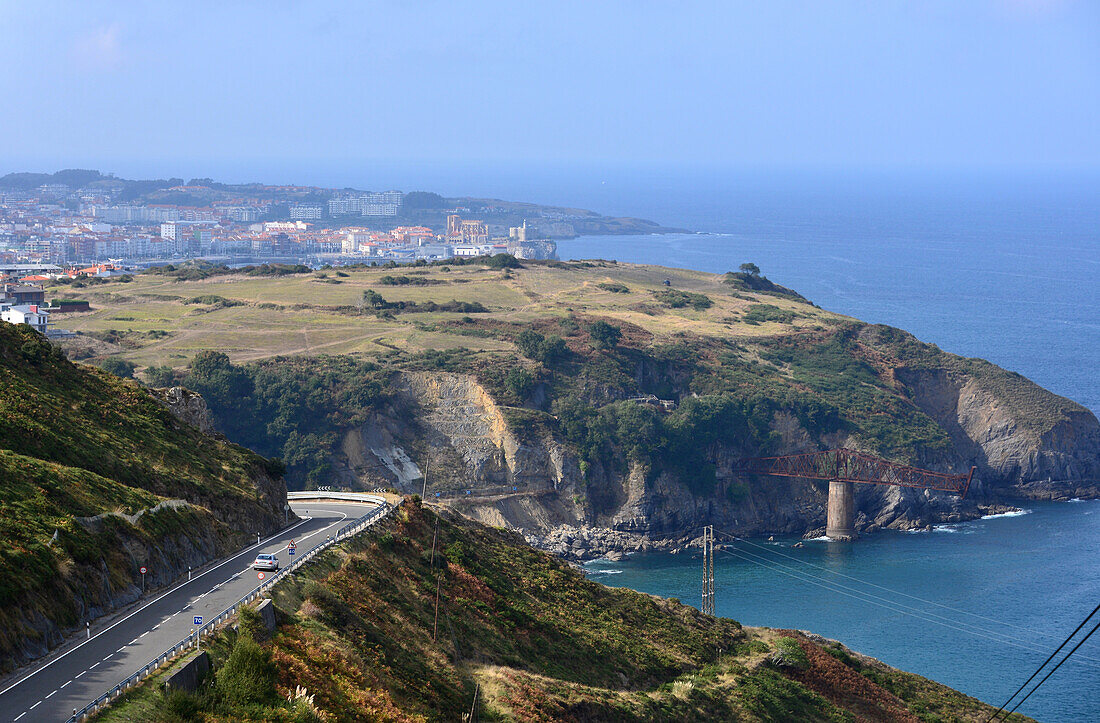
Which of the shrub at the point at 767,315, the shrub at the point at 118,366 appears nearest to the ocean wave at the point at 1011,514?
the shrub at the point at 767,315

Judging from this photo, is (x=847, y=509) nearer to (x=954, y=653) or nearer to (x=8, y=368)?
(x=954, y=653)

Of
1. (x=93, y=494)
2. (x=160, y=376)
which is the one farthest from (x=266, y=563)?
(x=160, y=376)

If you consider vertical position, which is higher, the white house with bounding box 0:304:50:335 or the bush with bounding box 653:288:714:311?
the bush with bounding box 653:288:714:311

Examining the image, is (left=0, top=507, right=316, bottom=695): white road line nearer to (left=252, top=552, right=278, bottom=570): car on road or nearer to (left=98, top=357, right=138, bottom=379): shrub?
(left=252, top=552, right=278, bottom=570): car on road

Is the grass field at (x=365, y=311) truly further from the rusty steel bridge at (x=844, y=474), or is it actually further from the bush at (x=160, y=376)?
the rusty steel bridge at (x=844, y=474)

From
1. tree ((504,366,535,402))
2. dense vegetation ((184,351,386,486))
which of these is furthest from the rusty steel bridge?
dense vegetation ((184,351,386,486))

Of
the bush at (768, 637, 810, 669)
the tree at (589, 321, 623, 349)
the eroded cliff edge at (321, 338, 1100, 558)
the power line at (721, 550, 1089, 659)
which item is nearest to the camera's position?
the bush at (768, 637, 810, 669)
